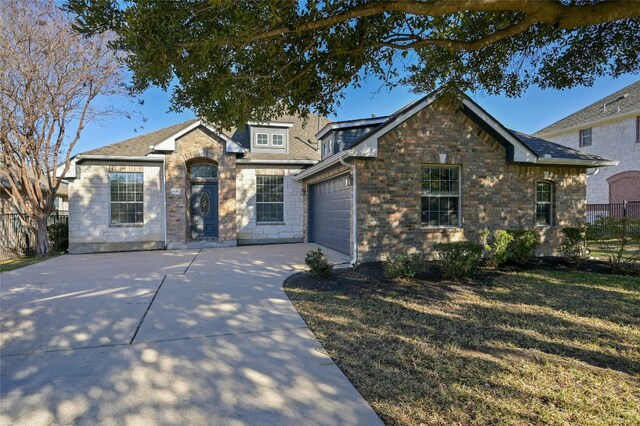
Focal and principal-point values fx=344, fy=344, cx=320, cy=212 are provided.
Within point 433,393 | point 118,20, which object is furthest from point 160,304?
point 433,393

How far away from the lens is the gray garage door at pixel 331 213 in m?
10.4

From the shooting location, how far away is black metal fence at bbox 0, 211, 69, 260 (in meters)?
13.4

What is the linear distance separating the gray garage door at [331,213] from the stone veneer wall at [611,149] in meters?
18.3

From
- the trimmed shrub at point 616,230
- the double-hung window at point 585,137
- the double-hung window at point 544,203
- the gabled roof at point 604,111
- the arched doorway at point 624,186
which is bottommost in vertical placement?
the trimmed shrub at point 616,230

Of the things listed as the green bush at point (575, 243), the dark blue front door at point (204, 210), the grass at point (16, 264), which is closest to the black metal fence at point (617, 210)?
the green bush at point (575, 243)

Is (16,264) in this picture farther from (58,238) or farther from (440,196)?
(440,196)

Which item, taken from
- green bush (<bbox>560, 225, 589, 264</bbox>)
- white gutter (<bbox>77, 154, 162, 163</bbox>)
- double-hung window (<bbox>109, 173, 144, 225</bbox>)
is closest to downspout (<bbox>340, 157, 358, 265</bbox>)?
green bush (<bbox>560, 225, 589, 264</bbox>)

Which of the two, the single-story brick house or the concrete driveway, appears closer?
the concrete driveway

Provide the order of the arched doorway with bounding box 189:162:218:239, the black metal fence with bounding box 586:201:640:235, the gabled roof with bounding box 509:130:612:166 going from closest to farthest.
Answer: the gabled roof with bounding box 509:130:612:166 < the arched doorway with bounding box 189:162:218:239 < the black metal fence with bounding box 586:201:640:235

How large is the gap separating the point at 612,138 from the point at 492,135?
1572cm

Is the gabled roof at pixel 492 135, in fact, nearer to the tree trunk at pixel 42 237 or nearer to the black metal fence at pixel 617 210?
the black metal fence at pixel 617 210

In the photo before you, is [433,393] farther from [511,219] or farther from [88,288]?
[511,219]

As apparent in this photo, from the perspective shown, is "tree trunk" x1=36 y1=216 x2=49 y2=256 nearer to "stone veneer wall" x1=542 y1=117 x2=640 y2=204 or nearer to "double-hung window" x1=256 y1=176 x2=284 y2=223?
"double-hung window" x1=256 y1=176 x2=284 y2=223

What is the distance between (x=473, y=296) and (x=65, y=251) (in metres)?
14.7
